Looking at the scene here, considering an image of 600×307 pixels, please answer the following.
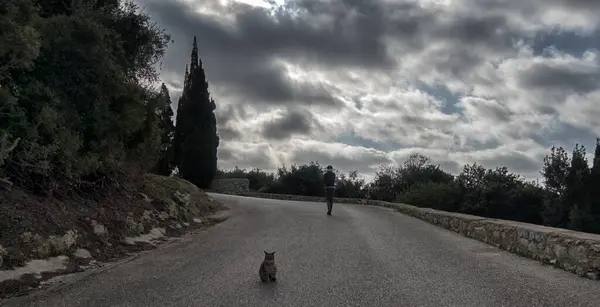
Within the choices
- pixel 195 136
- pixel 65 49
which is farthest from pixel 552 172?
pixel 65 49

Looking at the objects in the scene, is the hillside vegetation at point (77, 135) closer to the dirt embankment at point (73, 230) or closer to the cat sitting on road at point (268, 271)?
the dirt embankment at point (73, 230)

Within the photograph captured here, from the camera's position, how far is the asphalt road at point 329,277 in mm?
6227

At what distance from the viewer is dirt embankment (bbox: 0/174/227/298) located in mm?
6922

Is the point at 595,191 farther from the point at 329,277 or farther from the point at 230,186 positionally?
the point at 329,277

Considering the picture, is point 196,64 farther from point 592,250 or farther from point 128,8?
point 592,250

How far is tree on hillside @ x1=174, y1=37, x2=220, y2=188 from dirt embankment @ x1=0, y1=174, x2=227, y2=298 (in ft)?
79.1

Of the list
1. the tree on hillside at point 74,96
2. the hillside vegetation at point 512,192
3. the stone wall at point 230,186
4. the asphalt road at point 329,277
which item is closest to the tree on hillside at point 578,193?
the hillside vegetation at point 512,192

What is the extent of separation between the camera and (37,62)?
952cm

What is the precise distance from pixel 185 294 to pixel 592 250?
6276 mm

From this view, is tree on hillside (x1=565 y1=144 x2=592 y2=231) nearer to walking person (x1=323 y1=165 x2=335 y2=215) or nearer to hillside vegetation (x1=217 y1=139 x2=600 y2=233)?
hillside vegetation (x1=217 y1=139 x2=600 y2=233)

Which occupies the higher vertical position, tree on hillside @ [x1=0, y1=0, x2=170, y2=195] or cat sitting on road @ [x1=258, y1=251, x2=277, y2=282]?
tree on hillside @ [x1=0, y1=0, x2=170, y2=195]

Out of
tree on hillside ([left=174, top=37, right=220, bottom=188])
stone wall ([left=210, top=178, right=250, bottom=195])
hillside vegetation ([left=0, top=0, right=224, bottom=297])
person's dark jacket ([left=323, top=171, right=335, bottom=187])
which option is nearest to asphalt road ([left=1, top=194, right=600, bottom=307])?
hillside vegetation ([left=0, top=0, right=224, bottom=297])

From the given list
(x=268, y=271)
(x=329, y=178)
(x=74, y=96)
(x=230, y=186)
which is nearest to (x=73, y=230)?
(x=74, y=96)

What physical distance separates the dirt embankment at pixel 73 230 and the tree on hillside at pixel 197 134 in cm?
2410
